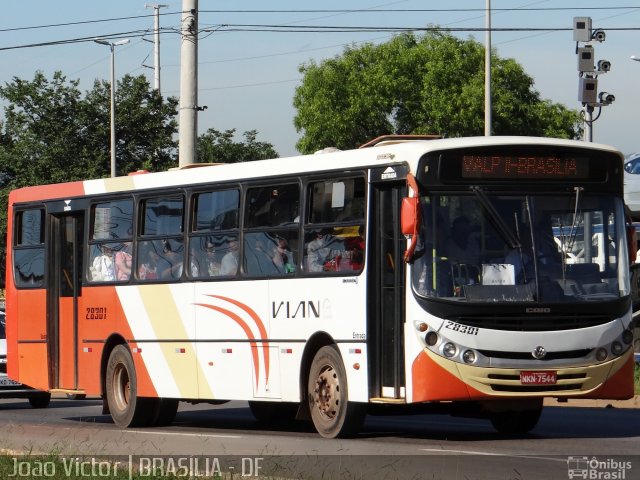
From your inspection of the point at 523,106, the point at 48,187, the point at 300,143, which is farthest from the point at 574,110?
the point at 48,187

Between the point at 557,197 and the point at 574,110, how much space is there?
250ft

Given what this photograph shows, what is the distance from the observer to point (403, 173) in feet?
51.0

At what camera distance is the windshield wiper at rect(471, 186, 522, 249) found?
15289 mm

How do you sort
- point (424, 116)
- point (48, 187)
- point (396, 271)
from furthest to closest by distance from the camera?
point (424, 116) → point (48, 187) → point (396, 271)

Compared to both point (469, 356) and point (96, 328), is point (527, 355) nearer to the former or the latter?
point (469, 356)

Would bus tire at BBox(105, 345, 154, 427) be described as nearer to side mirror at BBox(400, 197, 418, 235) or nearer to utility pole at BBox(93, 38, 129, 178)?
side mirror at BBox(400, 197, 418, 235)

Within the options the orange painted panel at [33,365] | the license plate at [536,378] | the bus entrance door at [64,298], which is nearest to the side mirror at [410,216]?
the license plate at [536,378]

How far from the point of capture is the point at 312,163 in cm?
1683

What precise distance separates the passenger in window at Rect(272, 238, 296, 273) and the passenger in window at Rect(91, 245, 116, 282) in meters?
3.78

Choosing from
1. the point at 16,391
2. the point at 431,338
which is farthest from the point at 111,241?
the point at 431,338

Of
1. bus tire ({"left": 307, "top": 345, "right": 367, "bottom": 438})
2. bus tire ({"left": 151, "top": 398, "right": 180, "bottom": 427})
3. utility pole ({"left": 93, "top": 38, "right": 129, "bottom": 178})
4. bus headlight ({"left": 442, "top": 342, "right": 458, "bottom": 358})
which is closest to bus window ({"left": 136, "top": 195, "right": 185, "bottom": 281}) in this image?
bus tire ({"left": 151, "top": 398, "right": 180, "bottom": 427})

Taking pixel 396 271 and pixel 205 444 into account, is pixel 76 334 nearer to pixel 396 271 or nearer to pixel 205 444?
pixel 205 444

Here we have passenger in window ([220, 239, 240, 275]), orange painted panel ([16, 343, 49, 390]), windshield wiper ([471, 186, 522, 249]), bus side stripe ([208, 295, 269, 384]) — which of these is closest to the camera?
windshield wiper ([471, 186, 522, 249])

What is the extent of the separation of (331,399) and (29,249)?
7.40 m
